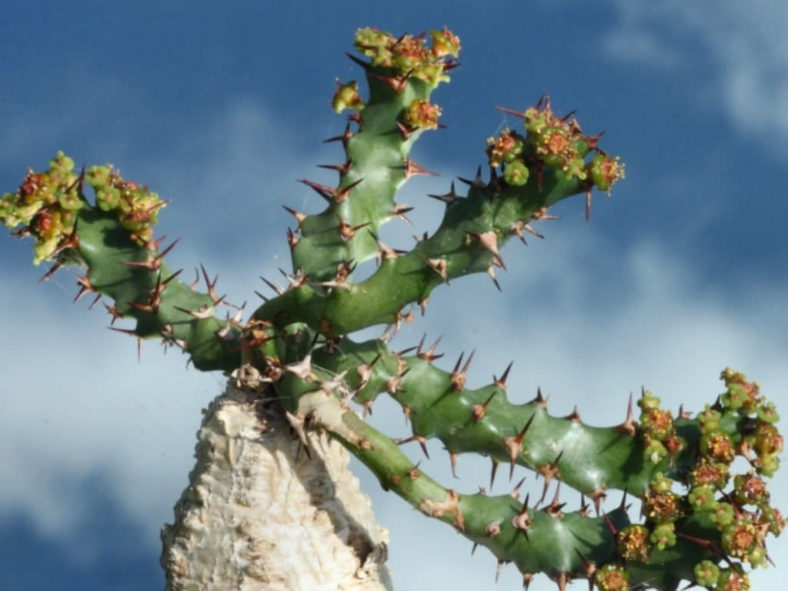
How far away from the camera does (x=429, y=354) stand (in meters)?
4.94

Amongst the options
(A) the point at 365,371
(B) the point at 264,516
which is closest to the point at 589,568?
(A) the point at 365,371

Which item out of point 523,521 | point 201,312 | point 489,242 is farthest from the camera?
point 201,312

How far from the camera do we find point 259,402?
489 cm

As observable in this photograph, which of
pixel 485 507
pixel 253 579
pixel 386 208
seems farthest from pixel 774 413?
pixel 253 579

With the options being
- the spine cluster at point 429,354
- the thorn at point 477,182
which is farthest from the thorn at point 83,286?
the thorn at point 477,182

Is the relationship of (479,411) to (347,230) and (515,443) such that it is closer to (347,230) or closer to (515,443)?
(515,443)

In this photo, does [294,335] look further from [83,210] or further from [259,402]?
[83,210]

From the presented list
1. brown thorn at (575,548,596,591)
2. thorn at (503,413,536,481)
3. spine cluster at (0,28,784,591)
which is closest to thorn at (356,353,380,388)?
spine cluster at (0,28,784,591)

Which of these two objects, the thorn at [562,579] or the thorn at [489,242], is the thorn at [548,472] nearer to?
the thorn at [562,579]

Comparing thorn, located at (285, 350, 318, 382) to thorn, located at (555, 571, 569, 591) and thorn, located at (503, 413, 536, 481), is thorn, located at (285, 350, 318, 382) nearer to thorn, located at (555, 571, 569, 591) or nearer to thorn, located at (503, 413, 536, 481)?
thorn, located at (503, 413, 536, 481)

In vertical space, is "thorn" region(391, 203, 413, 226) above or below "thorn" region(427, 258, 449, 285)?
above

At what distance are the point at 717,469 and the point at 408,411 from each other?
1072mm

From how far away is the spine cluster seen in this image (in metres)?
4.66

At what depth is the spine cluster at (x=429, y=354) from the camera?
15.3 ft
